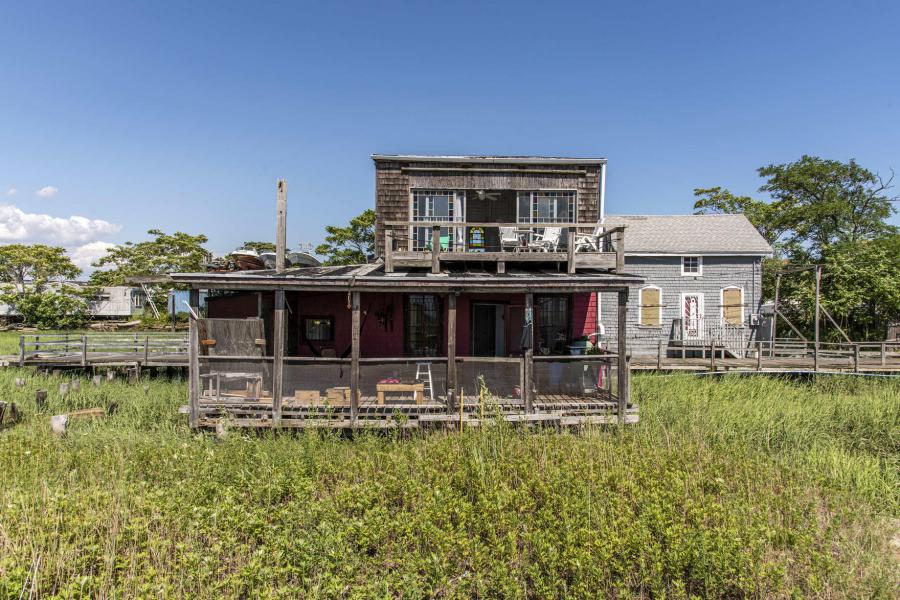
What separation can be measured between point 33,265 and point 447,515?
62037mm

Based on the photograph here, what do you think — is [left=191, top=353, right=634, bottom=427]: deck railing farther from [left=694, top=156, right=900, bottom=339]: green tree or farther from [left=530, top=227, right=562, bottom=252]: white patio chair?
[left=694, top=156, right=900, bottom=339]: green tree

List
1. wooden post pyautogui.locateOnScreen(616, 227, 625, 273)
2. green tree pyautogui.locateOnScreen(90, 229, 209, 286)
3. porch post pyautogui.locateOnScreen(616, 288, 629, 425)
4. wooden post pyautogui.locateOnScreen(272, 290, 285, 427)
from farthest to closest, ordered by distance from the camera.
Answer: green tree pyautogui.locateOnScreen(90, 229, 209, 286), wooden post pyautogui.locateOnScreen(616, 227, 625, 273), porch post pyautogui.locateOnScreen(616, 288, 629, 425), wooden post pyautogui.locateOnScreen(272, 290, 285, 427)

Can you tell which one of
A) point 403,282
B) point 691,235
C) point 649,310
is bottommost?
point 649,310

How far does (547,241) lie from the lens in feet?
45.6

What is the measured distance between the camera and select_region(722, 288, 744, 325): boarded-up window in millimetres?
21688

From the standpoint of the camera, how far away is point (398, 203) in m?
16.4

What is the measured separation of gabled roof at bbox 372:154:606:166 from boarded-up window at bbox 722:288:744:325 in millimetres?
10966

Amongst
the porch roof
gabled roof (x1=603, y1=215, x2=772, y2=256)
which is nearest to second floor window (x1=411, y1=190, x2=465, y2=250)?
the porch roof

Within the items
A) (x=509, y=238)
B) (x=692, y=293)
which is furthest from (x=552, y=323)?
(x=692, y=293)

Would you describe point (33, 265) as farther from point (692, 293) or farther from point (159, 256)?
point (692, 293)

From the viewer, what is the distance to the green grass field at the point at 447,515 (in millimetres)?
4766

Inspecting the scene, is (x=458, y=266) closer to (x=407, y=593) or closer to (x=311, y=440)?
(x=311, y=440)

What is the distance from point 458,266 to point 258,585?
1100 centimetres

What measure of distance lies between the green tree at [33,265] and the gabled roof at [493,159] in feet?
166
